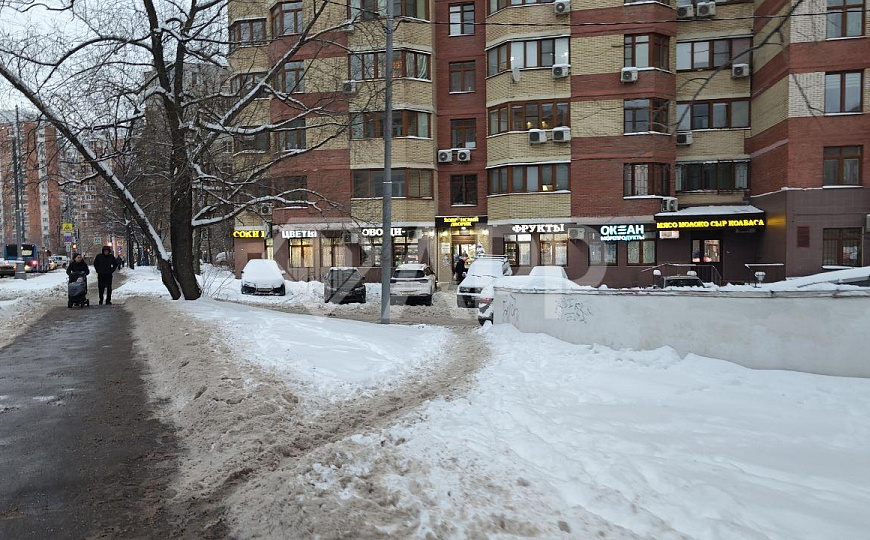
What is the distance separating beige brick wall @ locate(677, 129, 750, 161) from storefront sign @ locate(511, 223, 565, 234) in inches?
292

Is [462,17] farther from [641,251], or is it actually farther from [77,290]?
[77,290]

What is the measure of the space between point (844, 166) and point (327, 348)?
25.0 metres

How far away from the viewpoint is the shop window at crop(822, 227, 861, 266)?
79.8 ft

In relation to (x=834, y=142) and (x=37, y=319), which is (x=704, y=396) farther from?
(x=834, y=142)

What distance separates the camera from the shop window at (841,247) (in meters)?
24.3

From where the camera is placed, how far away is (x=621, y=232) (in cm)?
2900

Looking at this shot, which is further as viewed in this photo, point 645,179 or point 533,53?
point 533,53

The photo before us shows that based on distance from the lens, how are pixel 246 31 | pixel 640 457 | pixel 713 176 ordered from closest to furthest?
pixel 640 457 < pixel 246 31 < pixel 713 176

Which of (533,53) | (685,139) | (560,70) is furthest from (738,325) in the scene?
(685,139)

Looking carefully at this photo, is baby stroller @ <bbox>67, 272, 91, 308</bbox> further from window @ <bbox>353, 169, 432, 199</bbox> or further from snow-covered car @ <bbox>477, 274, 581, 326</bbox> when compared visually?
window @ <bbox>353, 169, 432, 199</bbox>

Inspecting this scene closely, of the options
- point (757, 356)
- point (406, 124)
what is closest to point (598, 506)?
point (757, 356)

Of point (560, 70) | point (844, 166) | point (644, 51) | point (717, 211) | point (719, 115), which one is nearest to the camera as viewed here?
point (844, 166)

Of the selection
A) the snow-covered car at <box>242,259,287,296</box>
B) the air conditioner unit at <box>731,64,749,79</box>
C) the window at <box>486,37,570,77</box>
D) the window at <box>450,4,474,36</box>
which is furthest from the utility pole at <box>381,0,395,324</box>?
the air conditioner unit at <box>731,64,749,79</box>

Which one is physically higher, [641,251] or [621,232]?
[621,232]
